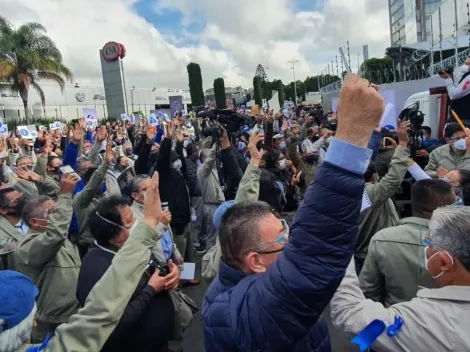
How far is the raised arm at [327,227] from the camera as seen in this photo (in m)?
1.02

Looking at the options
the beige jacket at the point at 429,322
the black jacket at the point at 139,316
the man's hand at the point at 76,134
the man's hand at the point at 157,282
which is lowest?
the black jacket at the point at 139,316

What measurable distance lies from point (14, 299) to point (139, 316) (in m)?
0.65

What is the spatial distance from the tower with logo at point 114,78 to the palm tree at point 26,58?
8178 mm

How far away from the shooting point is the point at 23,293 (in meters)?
1.75

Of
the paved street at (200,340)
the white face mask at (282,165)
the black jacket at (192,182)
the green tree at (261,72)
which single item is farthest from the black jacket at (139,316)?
the green tree at (261,72)

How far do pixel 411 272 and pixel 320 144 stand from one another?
5066 mm

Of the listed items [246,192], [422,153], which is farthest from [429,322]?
[422,153]

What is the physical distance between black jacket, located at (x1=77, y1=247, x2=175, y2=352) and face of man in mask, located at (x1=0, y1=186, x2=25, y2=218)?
1.39 meters

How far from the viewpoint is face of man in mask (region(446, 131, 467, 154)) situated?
4.71 meters

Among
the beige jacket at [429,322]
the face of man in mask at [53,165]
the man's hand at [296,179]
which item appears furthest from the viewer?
the man's hand at [296,179]

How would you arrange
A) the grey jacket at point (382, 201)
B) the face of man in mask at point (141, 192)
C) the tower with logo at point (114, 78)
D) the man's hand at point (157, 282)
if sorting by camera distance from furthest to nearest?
the tower with logo at point (114, 78)
the face of man in mask at point (141, 192)
the grey jacket at point (382, 201)
the man's hand at point (157, 282)

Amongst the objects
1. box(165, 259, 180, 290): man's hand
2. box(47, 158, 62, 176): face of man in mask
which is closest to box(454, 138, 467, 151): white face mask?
box(165, 259, 180, 290): man's hand

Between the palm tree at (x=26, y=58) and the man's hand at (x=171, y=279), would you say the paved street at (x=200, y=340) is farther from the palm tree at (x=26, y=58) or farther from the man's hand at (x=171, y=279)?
the palm tree at (x=26, y=58)

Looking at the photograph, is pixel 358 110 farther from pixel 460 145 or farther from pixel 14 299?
pixel 460 145
